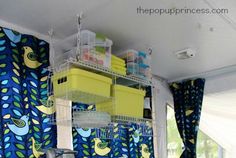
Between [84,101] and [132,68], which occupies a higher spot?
[132,68]

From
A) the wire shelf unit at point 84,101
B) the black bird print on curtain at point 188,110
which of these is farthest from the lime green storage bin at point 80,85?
the black bird print on curtain at point 188,110

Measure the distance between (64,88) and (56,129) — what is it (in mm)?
424

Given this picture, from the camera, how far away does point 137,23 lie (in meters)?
2.19

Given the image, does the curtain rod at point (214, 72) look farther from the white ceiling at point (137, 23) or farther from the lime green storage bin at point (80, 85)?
the lime green storage bin at point (80, 85)

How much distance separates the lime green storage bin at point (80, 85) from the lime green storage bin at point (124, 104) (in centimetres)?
9

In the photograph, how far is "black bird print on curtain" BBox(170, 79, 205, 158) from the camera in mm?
3139

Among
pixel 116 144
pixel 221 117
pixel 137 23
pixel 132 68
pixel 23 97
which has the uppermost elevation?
pixel 137 23

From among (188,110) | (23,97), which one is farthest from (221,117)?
(23,97)

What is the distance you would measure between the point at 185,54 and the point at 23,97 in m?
1.36

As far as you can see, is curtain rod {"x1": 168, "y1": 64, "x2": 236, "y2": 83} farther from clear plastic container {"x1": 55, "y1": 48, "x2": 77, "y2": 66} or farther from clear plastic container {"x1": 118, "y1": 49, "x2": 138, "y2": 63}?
clear plastic container {"x1": 55, "y1": 48, "x2": 77, "y2": 66}

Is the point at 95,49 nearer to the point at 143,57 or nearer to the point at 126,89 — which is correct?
the point at 126,89

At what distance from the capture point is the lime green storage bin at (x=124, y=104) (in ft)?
6.92

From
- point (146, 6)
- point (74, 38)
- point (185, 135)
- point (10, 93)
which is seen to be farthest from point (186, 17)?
point (185, 135)

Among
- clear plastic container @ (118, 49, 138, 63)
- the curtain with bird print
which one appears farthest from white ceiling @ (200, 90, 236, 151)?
the curtain with bird print
